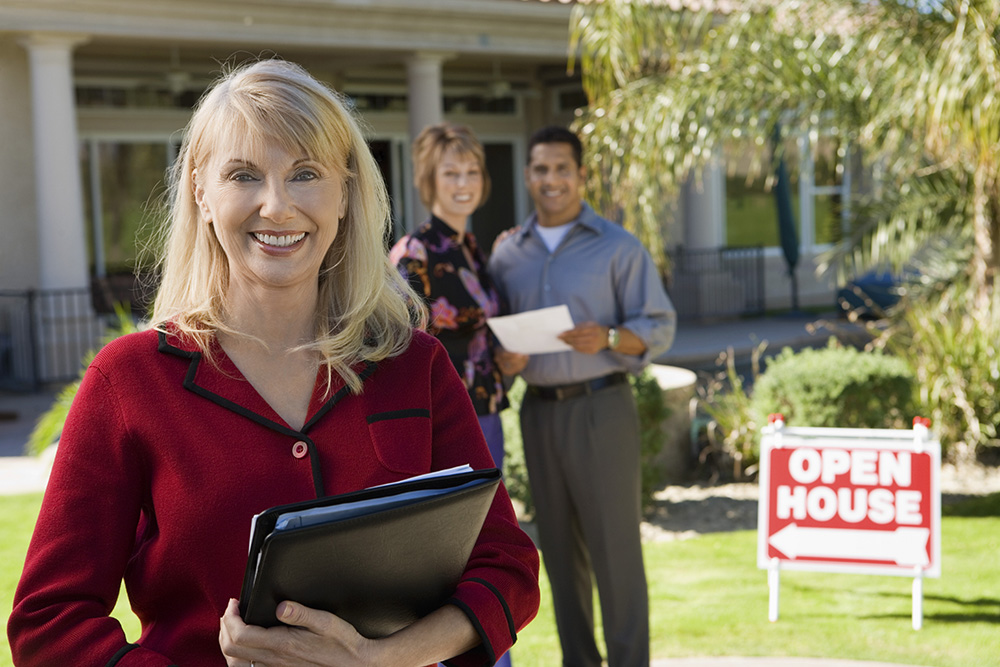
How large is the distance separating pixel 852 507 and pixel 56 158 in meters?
9.49

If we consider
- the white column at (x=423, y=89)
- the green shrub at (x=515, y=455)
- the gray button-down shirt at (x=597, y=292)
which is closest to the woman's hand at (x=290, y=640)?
the gray button-down shirt at (x=597, y=292)

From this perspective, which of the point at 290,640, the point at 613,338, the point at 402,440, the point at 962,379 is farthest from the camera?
the point at 962,379

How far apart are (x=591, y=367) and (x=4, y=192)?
34.7ft

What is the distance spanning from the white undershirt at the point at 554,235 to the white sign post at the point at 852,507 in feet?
4.44

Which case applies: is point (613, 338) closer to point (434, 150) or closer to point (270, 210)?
point (434, 150)

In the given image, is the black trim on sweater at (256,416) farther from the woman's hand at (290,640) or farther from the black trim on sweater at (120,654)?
the black trim on sweater at (120,654)

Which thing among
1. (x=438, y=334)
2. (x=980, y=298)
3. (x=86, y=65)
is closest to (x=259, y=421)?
(x=438, y=334)

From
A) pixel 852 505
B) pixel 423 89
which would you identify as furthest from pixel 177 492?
pixel 423 89

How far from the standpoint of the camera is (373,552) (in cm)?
159

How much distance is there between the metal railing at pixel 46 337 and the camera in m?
11.7

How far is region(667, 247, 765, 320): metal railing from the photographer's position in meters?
16.8

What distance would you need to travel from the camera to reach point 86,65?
14031 millimetres

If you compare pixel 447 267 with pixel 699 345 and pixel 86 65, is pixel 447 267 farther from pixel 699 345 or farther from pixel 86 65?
pixel 86 65

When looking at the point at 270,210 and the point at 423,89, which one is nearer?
the point at 270,210
